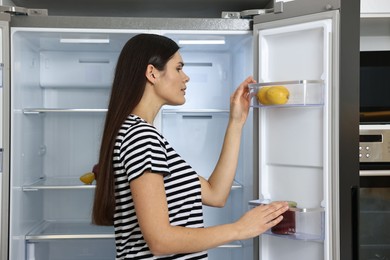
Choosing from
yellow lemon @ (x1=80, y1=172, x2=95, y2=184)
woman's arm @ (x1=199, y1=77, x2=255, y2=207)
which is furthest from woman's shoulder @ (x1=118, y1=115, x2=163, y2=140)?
yellow lemon @ (x1=80, y1=172, x2=95, y2=184)

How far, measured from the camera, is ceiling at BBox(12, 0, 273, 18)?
101 inches

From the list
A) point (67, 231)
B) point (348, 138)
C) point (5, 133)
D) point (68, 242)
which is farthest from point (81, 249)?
point (348, 138)

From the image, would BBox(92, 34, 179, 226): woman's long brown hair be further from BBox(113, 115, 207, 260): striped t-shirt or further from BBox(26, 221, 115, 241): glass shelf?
BBox(26, 221, 115, 241): glass shelf

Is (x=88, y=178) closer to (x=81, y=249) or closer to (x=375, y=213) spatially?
(x=81, y=249)

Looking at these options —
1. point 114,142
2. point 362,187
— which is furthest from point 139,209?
point 362,187

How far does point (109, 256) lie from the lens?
8.51ft

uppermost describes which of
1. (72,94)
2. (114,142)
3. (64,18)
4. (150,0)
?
(150,0)

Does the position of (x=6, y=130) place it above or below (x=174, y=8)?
below

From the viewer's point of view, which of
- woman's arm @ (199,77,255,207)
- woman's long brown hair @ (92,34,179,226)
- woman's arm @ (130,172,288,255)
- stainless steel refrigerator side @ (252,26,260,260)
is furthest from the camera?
stainless steel refrigerator side @ (252,26,260,260)

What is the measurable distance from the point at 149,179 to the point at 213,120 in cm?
131

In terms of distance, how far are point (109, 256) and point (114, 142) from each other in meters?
1.37

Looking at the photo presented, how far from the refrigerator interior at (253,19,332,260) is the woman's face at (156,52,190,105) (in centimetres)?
45

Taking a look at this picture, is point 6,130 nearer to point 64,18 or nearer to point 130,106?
point 64,18

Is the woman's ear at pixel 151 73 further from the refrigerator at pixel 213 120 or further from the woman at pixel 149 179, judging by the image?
the refrigerator at pixel 213 120
